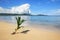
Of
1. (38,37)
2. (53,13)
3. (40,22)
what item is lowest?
(38,37)

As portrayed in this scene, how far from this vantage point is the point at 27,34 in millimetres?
1357

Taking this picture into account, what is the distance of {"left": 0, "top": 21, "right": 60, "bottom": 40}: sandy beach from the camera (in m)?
1.33

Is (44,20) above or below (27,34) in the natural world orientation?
above

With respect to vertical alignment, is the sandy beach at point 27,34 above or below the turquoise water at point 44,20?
below

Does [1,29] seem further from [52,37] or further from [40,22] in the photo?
[52,37]

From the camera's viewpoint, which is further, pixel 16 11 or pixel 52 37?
pixel 16 11

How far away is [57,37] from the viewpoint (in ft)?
4.33

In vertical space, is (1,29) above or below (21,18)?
below

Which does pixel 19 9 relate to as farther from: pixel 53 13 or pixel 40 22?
pixel 53 13

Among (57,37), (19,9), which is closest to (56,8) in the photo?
(57,37)

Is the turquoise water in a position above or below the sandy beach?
above

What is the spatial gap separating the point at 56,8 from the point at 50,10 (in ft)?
0.24

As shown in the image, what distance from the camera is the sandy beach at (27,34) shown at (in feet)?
4.35

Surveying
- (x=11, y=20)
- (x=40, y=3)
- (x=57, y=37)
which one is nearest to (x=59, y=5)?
(x=40, y=3)
